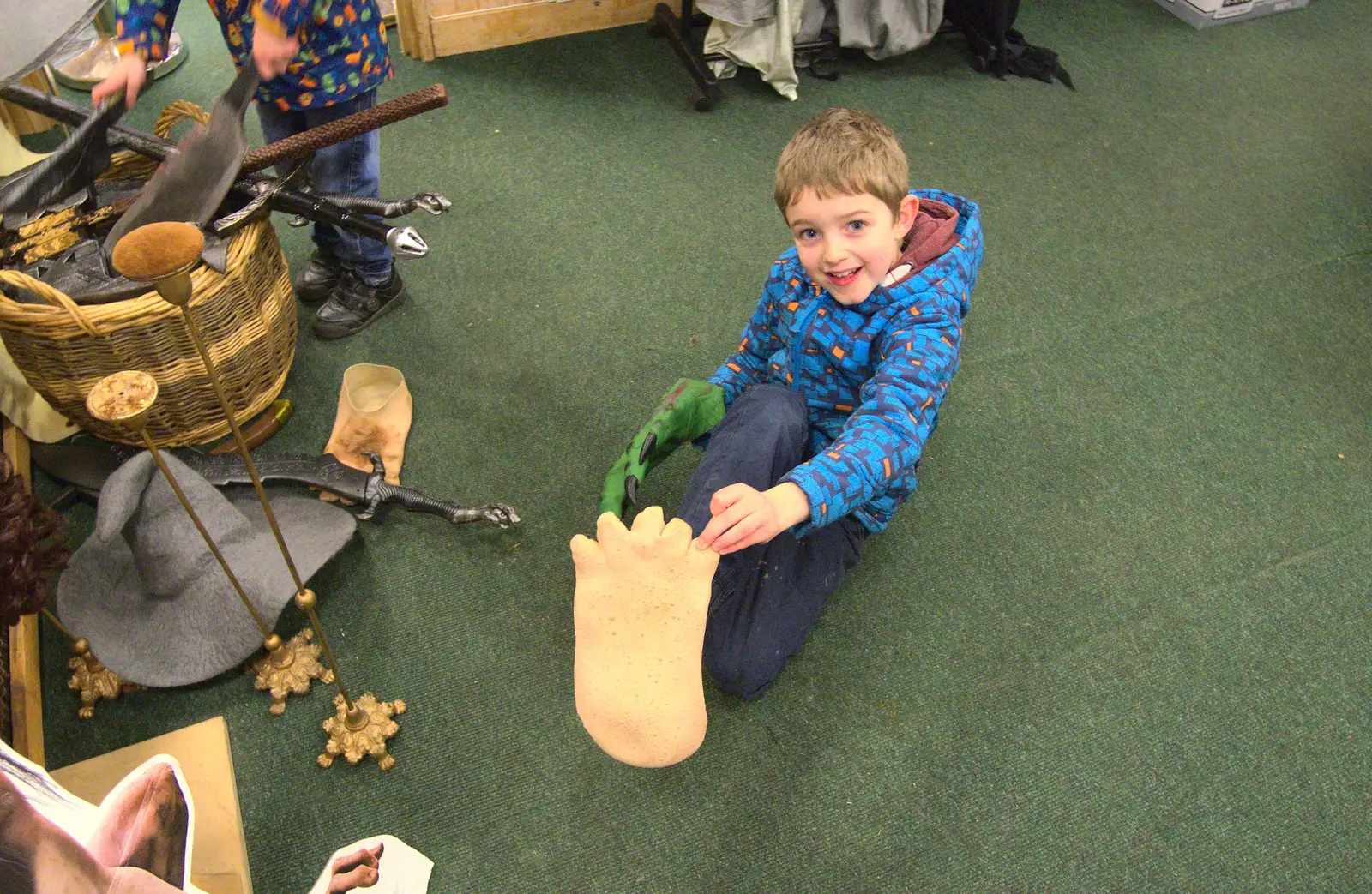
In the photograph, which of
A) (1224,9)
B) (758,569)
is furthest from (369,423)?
(1224,9)

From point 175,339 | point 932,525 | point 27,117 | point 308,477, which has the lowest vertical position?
point 932,525

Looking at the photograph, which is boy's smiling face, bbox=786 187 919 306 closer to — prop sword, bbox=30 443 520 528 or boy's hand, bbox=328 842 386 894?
prop sword, bbox=30 443 520 528

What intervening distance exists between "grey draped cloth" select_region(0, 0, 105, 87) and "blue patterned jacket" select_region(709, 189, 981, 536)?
691 millimetres

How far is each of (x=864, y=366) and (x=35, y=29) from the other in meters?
0.88

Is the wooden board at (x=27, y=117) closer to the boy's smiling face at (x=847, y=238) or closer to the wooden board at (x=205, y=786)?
the wooden board at (x=205, y=786)

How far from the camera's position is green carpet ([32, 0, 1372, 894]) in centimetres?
115

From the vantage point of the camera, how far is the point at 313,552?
1304mm

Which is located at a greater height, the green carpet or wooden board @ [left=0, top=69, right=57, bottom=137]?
wooden board @ [left=0, top=69, right=57, bottom=137]

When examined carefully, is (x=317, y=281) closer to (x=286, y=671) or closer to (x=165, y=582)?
(x=165, y=582)

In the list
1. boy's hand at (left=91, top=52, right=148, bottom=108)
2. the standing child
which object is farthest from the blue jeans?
boy's hand at (left=91, top=52, right=148, bottom=108)

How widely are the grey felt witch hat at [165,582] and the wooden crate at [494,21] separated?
1.40m

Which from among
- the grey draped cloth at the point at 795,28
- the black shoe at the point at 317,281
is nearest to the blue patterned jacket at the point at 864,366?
the black shoe at the point at 317,281

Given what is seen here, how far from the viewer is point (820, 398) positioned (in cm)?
125

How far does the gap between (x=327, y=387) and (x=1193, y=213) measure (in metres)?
1.79
